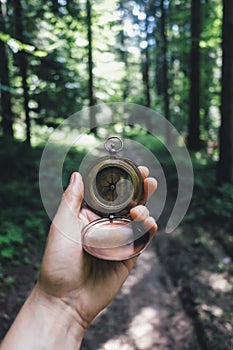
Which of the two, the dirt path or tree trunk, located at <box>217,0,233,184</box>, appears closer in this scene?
the dirt path

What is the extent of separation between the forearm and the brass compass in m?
0.46

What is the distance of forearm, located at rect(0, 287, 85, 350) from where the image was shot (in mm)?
1900

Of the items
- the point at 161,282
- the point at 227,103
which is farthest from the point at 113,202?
the point at 227,103

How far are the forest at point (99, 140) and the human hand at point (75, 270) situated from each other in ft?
1.76

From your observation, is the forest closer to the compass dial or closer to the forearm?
the compass dial

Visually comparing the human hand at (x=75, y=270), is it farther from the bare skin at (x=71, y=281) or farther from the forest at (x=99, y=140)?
the forest at (x=99, y=140)

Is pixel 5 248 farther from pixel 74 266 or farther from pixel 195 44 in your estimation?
pixel 195 44

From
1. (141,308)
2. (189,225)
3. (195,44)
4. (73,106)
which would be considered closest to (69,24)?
(73,106)

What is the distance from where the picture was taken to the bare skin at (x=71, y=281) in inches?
83.2

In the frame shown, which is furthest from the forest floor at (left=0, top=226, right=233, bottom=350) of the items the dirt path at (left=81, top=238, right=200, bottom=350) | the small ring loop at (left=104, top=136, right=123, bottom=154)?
the small ring loop at (left=104, top=136, right=123, bottom=154)

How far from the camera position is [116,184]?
2.09 metres

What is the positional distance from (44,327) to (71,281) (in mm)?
333

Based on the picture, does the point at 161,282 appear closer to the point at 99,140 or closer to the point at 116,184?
the point at 99,140

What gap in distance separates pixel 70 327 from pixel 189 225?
633 centimetres
